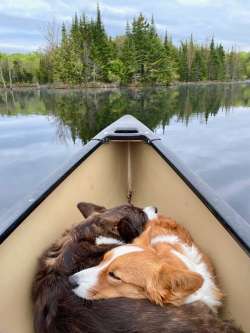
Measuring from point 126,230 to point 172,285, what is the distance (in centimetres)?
86

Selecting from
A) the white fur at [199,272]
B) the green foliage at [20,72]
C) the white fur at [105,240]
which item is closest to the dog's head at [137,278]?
the white fur at [199,272]

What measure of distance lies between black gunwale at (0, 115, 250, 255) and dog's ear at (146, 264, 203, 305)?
348mm

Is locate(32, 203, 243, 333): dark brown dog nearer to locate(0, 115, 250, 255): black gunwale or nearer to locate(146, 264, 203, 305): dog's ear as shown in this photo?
locate(146, 264, 203, 305): dog's ear

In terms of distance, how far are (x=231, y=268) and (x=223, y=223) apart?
0.30 meters

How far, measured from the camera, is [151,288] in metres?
1.82

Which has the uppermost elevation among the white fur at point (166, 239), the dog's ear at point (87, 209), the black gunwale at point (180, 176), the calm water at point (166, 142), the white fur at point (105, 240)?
the black gunwale at point (180, 176)

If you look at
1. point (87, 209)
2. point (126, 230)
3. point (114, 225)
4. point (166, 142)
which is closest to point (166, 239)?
point (126, 230)

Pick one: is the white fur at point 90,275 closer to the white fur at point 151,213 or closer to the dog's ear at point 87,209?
the white fur at point 151,213

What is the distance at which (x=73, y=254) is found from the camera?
7.52 feet

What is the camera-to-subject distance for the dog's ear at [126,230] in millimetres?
2547

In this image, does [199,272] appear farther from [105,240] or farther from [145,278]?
[105,240]

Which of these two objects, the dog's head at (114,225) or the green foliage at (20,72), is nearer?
the dog's head at (114,225)

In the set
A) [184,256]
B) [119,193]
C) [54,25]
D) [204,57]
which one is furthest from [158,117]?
[204,57]

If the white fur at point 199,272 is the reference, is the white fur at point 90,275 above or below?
above
